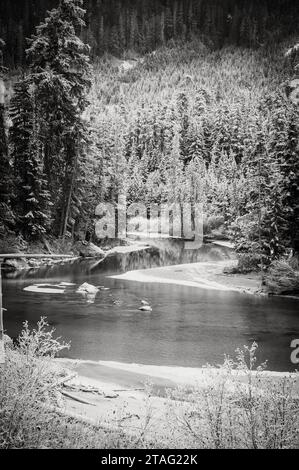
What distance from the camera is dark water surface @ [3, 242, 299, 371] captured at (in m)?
16.8

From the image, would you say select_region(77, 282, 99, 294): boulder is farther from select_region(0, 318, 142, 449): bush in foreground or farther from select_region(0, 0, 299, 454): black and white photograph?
select_region(0, 318, 142, 449): bush in foreground

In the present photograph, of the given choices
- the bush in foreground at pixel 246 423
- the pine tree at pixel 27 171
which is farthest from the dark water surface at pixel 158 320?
the pine tree at pixel 27 171

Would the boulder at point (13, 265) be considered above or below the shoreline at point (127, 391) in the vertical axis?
above

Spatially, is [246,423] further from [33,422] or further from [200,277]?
[200,277]

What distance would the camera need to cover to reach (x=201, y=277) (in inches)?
1346

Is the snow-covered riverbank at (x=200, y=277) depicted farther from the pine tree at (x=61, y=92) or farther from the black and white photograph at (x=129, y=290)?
the pine tree at (x=61, y=92)

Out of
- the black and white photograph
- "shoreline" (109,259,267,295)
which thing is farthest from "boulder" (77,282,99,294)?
"shoreline" (109,259,267,295)

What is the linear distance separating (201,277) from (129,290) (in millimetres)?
7875

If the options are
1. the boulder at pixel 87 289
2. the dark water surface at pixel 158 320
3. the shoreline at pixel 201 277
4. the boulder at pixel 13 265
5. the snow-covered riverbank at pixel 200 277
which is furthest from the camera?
the boulder at pixel 13 265

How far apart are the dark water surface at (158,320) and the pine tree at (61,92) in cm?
1551

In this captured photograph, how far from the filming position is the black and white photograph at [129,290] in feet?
24.4

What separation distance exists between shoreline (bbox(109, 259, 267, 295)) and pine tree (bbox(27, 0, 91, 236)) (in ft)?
45.2

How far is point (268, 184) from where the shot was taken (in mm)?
33844

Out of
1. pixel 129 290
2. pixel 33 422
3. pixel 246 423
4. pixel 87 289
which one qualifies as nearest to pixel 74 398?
pixel 33 422
